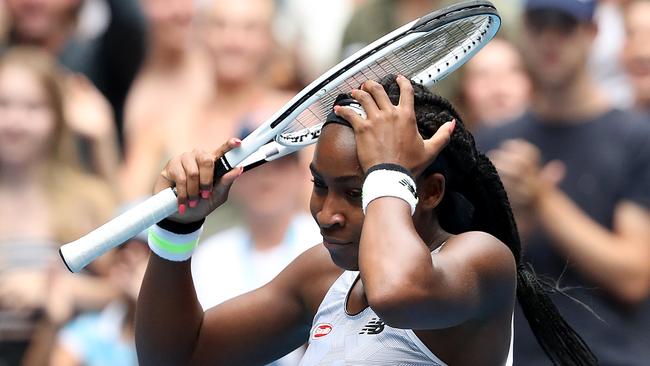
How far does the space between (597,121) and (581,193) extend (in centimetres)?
32

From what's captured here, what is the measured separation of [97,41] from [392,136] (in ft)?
17.1

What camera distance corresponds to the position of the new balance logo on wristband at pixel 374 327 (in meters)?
3.59

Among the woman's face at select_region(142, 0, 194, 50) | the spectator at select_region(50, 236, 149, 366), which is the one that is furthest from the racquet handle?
the woman's face at select_region(142, 0, 194, 50)

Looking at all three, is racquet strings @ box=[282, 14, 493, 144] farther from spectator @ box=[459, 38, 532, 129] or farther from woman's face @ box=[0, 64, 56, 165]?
woman's face @ box=[0, 64, 56, 165]

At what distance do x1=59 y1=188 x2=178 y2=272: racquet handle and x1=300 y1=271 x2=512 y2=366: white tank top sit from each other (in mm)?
502

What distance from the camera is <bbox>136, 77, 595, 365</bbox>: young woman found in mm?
3320

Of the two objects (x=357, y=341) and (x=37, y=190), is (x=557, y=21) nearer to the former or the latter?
(x=37, y=190)

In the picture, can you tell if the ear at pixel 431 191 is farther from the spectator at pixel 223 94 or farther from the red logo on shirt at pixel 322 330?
the spectator at pixel 223 94

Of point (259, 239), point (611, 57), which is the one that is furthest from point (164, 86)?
point (611, 57)

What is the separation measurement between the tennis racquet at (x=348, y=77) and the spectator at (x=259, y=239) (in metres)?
2.45

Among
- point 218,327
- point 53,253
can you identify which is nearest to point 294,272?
point 218,327

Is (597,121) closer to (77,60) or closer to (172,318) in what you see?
(172,318)

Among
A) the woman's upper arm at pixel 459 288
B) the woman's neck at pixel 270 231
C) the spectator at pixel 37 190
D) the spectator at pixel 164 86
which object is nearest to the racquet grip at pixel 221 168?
the woman's upper arm at pixel 459 288

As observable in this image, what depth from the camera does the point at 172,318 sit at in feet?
13.1
